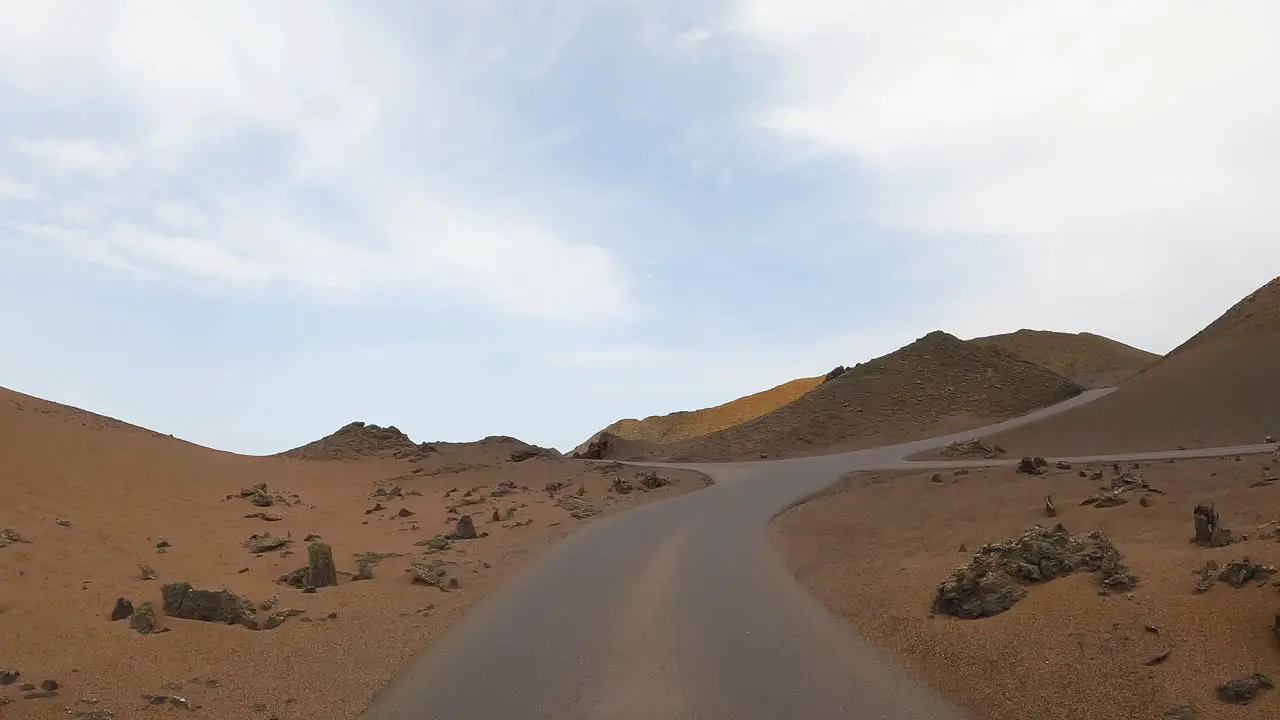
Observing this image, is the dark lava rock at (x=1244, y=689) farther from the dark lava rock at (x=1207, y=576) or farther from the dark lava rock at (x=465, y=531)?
the dark lava rock at (x=465, y=531)

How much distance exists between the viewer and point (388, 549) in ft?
49.5

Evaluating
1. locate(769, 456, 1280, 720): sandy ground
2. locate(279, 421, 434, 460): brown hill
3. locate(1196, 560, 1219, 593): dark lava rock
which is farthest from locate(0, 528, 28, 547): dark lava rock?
locate(279, 421, 434, 460): brown hill

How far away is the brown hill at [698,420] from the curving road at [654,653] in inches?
2227

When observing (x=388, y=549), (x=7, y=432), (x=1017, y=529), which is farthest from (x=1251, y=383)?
(x=7, y=432)

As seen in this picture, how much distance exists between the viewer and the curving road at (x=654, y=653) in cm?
635

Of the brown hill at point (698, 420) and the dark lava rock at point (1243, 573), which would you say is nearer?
the dark lava rock at point (1243, 573)

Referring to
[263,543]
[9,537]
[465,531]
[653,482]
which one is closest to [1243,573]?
[465,531]

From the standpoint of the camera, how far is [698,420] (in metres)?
72.4

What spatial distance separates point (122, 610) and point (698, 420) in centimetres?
6478

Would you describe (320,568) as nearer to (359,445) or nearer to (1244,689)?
(1244,689)

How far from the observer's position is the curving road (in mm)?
6352

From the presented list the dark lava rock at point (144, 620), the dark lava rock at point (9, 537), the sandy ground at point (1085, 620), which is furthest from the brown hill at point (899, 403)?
the dark lava rock at point (144, 620)

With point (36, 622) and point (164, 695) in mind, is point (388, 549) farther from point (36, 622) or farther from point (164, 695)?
point (164, 695)

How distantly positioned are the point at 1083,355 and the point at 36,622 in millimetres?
72180
